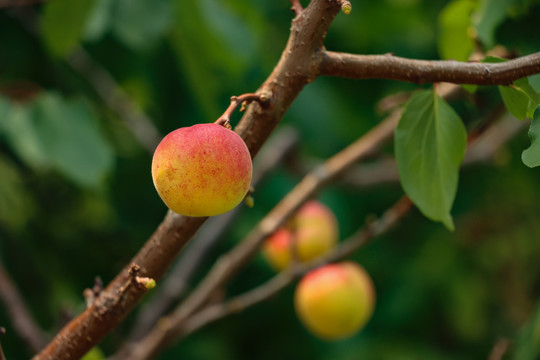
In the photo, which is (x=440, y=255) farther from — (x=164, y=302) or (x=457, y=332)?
(x=164, y=302)

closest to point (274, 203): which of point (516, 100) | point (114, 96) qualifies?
point (114, 96)

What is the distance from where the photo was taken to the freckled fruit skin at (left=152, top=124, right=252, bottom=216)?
0.71m

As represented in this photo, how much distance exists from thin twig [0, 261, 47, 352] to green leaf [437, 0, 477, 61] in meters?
1.22

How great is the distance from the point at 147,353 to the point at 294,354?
157cm

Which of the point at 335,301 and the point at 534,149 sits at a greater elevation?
the point at 534,149

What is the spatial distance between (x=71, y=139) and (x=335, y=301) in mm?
894

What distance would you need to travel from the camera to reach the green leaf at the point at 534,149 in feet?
2.25

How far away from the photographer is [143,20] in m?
1.73

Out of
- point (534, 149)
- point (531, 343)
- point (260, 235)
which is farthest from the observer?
point (260, 235)

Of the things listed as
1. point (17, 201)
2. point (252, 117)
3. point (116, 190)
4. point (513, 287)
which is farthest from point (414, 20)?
point (252, 117)

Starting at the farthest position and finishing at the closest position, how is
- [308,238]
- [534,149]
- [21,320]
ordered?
1. [308,238]
2. [21,320]
3. [534,149]

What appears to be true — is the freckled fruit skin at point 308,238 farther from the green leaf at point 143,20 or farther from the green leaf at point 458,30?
the green leaf at point 458,30

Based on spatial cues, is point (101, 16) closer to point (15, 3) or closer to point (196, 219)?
point (15, 3)

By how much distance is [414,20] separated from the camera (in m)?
2.73
